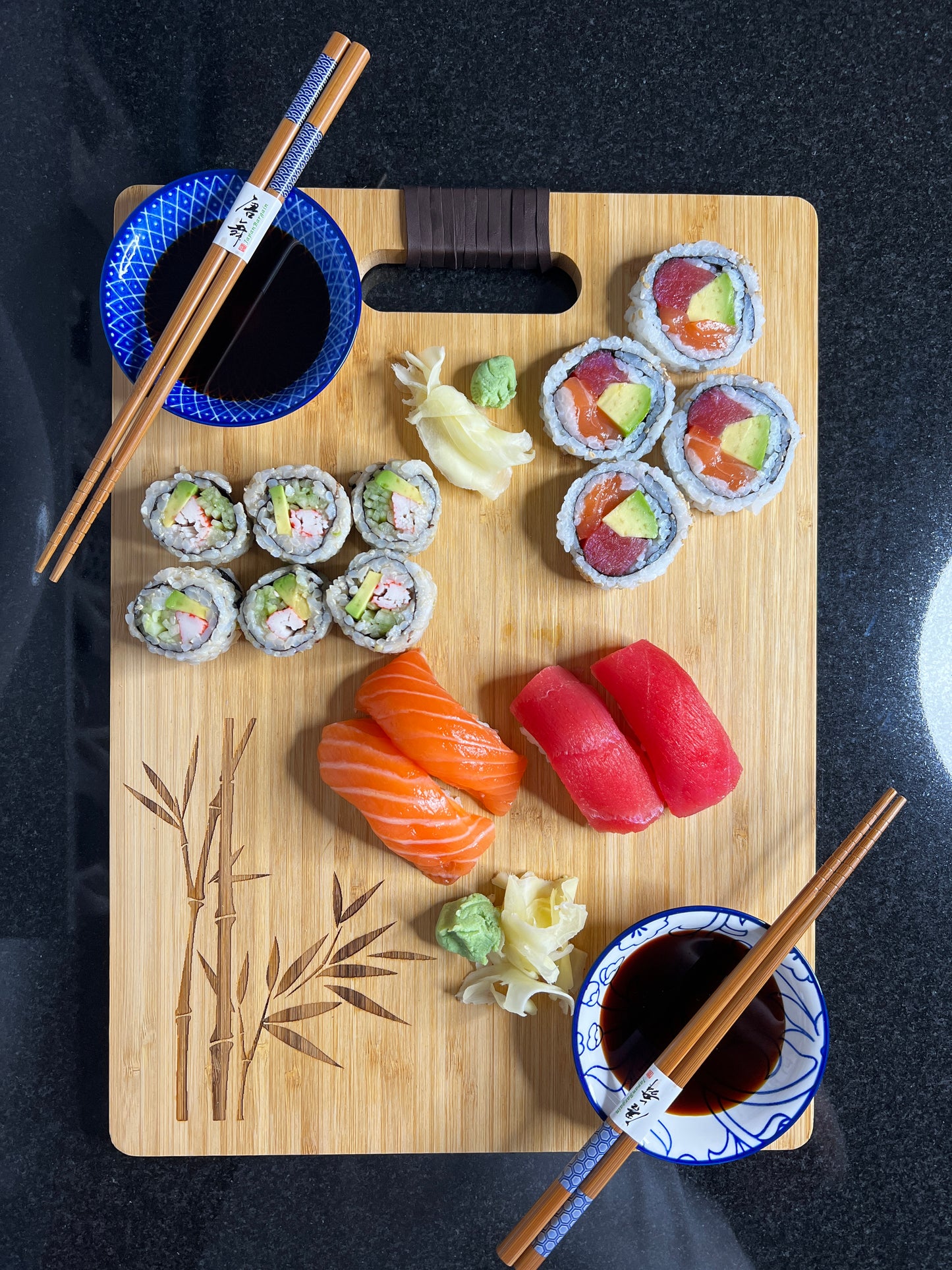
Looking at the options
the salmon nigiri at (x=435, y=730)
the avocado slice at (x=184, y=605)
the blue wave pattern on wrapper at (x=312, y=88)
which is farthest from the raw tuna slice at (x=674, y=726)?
the blue wave pattern on wrapper at (x=312, y=88)

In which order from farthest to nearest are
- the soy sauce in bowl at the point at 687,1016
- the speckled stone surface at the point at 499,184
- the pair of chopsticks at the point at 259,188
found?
the speckled stone surface at the point at 499,184
the soy sauce in bowl at the point at 687,1016
the pair of chopsticks at the point at 259,188

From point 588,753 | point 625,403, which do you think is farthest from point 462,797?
point 625,403

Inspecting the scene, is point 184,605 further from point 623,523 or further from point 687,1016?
point 687,1016

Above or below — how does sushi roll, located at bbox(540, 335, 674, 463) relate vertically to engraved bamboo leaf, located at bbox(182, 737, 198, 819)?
above

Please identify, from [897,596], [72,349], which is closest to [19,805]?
[72,349]

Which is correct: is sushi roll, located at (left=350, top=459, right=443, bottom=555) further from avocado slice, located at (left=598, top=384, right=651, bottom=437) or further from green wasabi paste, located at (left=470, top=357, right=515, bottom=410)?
avocado slice, located at (left=598, top=384, right=651, bottom=437)

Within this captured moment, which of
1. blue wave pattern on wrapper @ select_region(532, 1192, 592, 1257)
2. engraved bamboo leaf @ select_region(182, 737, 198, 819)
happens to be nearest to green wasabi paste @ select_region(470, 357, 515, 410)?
engraved bamboo leaf @ select_region(182, 737, 198, 819)

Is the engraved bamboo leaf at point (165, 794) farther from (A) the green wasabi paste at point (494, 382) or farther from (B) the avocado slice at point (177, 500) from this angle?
(A) the green wasabi paste at point (494, 382)
